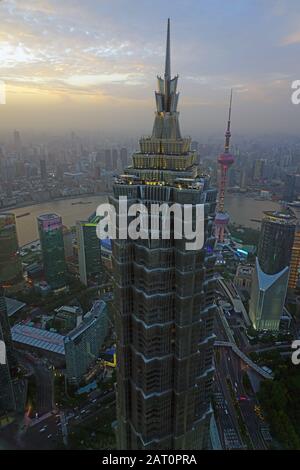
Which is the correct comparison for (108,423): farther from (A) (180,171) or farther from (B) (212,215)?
(A) (180,171)

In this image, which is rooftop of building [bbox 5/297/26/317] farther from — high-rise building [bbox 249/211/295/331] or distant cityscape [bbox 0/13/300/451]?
high-rise building [bbox 249/211/295/331]

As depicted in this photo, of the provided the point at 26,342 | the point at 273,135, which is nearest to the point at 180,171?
the point at 26,342

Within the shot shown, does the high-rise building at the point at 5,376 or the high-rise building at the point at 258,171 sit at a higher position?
the high-rise building at the point at 258,171

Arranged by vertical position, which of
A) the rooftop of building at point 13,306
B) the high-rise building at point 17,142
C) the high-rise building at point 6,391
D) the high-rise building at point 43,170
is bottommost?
the rooftop of building at point 13,306

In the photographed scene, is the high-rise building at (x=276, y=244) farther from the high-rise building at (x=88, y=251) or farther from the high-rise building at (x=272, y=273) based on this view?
the high-rise building at (x=88, y=251)

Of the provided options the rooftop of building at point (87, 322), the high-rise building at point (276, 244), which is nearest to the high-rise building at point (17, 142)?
the rooftop of building at point (87, 322)

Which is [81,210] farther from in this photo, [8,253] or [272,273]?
[272,273]
